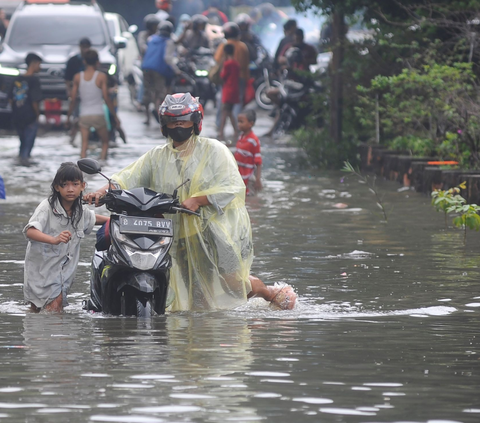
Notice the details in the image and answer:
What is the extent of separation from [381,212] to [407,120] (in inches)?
129

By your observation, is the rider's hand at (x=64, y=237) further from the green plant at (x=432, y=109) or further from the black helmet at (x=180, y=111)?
the green plant at (x=432, y=109)

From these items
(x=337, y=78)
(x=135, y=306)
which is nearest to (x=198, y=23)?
(x=337, y=78)

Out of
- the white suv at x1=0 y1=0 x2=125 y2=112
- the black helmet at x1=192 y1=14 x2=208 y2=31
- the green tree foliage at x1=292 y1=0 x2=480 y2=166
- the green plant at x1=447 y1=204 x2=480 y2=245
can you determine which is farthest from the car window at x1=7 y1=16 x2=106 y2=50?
the green plant at x1=447 y1=204 x2=480 y2=245

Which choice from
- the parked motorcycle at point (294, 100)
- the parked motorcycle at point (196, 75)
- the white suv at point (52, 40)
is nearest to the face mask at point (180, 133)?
the parked motorcycle at point (294, 100)

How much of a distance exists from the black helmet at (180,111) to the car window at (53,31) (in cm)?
1798

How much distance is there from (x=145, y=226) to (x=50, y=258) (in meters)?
1.02

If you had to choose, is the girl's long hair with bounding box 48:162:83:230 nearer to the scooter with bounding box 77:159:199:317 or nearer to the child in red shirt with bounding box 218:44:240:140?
the scooter with bounding box 77:159:199:317

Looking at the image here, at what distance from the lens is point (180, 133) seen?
789 cm

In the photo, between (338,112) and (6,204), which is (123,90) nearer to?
(338,112)

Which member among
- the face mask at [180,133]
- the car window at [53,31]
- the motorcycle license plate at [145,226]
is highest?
the car window at [53,31]

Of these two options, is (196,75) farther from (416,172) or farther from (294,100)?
(416,172)

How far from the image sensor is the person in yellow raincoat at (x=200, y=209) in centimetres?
791

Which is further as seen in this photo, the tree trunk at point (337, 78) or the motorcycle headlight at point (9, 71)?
the motorcycle headlight at point (9, 71)

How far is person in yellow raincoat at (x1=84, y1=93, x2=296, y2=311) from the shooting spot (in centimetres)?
791
